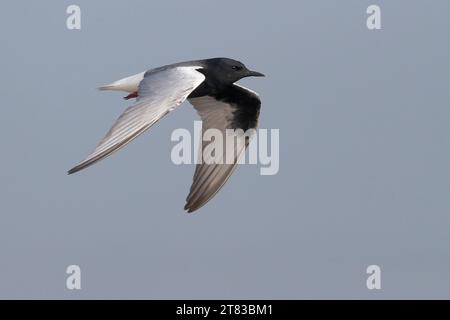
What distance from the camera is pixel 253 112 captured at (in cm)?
→ 1888

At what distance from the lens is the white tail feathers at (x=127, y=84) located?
58.4ft

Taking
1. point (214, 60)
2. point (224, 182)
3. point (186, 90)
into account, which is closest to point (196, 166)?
point (224, 182)

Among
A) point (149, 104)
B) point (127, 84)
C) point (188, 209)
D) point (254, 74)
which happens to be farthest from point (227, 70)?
point (149, 104)

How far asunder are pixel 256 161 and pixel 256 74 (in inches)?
60.2

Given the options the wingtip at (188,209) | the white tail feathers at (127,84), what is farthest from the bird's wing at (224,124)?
the white tail feathers at (127,84)

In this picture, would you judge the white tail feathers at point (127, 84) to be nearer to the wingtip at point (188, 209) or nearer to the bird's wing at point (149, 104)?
the bird's wing at point (149, 104)

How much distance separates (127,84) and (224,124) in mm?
1992

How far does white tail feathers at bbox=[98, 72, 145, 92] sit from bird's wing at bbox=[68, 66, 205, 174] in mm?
323

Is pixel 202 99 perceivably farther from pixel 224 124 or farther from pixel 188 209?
pixel 188 209

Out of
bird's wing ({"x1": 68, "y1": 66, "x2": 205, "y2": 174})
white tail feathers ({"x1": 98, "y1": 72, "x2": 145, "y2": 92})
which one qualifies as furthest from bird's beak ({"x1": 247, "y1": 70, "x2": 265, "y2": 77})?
white tail feathers ({"x1": 98, "y1": 72, "x2": 145, "y2": 92})

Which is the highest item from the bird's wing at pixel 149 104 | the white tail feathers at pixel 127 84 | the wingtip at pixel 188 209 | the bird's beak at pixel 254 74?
the bird's beak at pixel 254 74

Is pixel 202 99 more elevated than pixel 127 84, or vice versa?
pixel 127 84

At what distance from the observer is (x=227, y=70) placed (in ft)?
58.8

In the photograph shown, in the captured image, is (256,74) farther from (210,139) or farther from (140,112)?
(140,112)
